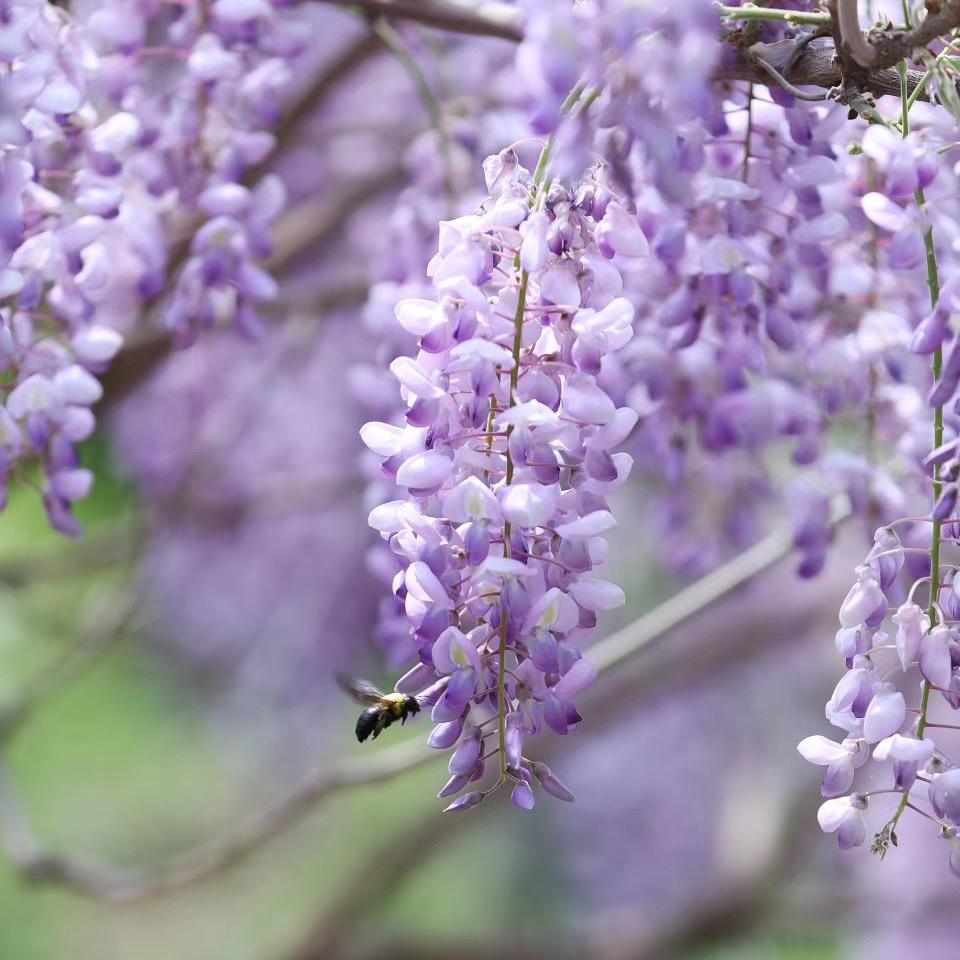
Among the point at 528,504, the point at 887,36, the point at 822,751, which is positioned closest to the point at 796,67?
the point at 887,36

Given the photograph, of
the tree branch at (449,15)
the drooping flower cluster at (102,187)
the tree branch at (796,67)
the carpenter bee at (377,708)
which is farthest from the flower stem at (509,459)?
the tree branch at (449,15)

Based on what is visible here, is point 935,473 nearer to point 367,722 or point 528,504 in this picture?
point 528,504

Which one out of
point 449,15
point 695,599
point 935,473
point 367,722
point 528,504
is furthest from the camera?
point 695,599

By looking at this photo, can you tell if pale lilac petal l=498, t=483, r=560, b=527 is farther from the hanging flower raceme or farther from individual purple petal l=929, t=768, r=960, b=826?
individual purple petal l=929, t=768, r=960, b=826

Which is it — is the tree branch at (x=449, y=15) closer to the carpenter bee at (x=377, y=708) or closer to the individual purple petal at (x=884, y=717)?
the carpenter bee at (x=377, y=708)

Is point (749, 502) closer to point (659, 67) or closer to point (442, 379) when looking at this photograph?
point (442, 379)

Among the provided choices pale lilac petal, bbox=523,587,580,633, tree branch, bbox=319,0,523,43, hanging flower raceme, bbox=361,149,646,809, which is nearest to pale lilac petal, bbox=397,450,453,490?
hanging flower raceme, bbox=361,149,646,809
